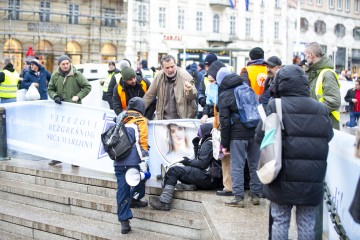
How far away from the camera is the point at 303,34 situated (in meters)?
66.8

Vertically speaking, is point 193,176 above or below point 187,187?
above

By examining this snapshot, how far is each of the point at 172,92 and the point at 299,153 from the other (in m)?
4.33

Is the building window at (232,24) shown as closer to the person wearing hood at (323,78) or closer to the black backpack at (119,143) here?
the person wearing hood at (323,78)

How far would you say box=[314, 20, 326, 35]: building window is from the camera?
6925 centimetres

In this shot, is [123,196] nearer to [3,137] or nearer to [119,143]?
[119,143]

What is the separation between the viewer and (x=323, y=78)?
765cm

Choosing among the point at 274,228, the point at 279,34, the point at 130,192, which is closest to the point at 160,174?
the point at 130,192

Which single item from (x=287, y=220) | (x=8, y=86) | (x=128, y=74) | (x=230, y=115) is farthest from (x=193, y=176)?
(x=8, y=86)

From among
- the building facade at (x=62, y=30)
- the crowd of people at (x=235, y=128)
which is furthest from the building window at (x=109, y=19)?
the crowd of people at (x=235, y=128)

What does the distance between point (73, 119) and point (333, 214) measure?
582 cm

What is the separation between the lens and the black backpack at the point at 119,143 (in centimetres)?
779

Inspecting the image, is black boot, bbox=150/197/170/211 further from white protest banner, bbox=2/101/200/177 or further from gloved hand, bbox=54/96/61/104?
gloved hand, bbox=54/96/61/104

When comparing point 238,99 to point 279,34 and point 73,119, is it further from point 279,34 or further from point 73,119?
point 279,34

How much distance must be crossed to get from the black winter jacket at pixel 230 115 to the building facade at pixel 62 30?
3533 cm
